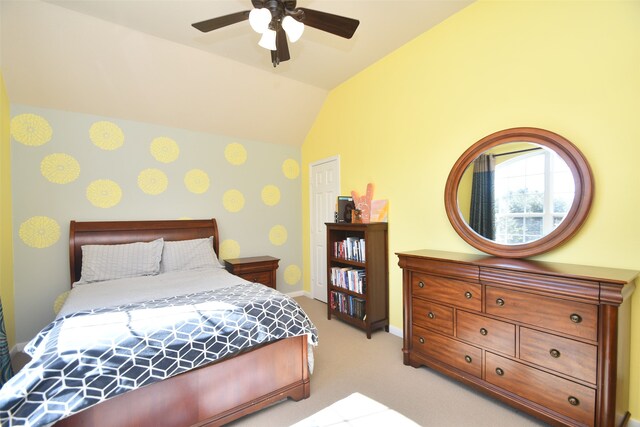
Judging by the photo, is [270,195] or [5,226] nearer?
[5,226]

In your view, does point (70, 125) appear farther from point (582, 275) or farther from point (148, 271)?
point (582, 275)

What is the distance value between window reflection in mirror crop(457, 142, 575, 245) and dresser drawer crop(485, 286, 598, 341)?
492 millimetres

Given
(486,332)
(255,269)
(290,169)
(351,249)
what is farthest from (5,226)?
(486,332)

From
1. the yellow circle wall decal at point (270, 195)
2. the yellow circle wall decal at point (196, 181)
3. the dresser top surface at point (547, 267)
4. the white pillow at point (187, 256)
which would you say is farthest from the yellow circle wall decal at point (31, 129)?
the dresser top surface at point (547, 267)

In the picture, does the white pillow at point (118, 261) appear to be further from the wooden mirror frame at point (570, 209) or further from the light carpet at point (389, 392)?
the wooden mirror frame at point (570, 209)

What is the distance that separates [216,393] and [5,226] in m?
2.60

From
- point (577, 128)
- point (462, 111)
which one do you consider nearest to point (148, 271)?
point (462, 111)

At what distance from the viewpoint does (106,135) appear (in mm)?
3213

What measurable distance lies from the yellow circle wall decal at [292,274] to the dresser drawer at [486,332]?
2815mm

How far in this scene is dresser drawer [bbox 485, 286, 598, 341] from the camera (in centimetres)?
152

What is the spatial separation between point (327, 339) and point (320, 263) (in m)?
1.44

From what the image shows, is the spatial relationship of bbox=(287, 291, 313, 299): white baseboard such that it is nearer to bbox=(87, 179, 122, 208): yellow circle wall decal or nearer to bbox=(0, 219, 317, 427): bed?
bbox=(0, 219, 317, 427): bed

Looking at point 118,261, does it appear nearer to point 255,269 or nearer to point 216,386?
point 255,269

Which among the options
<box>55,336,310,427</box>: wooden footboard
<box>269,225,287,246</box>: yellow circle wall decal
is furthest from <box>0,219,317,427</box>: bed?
<box>269,225,287,246</box>: yellow circle wall decal
